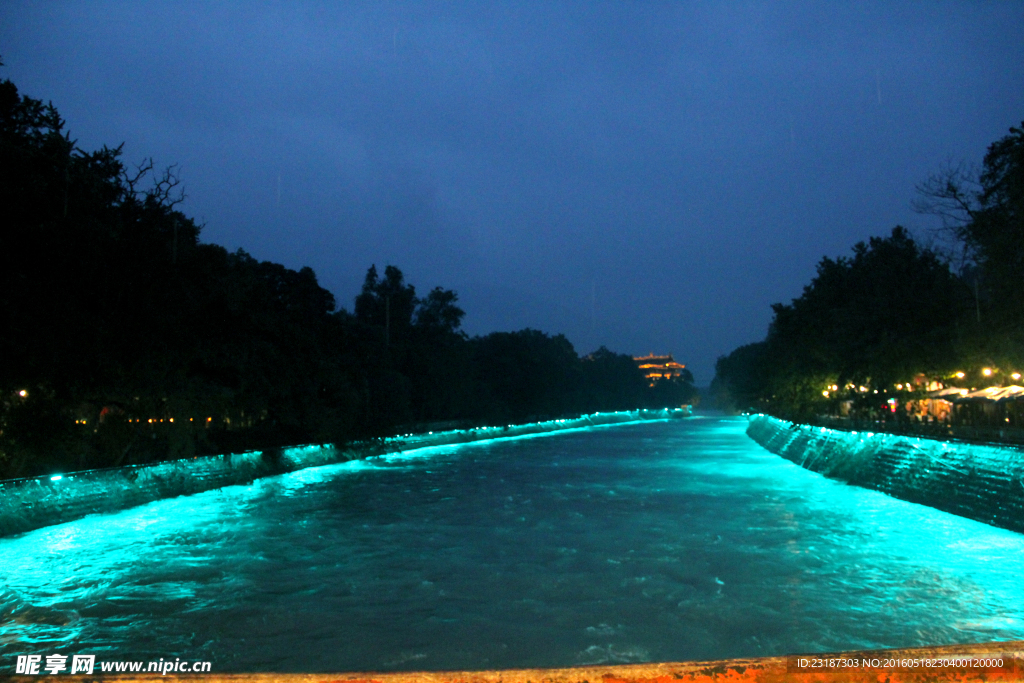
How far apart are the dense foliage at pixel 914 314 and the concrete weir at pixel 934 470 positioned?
4700mm

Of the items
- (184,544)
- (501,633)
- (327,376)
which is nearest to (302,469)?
(327,376)

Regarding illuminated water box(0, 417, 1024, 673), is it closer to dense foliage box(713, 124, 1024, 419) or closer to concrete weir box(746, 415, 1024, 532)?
concrete weir box(746, 415, 1024, 532)

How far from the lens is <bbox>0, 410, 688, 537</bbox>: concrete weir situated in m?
16.5

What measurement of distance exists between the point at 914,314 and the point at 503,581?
2838cm

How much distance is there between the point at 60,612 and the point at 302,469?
79.5ft

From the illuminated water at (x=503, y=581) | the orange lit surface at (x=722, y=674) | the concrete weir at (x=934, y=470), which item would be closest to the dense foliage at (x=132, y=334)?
the illuminated water at (x=503, y=581)

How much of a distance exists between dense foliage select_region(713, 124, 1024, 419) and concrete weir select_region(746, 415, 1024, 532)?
15.4 ft

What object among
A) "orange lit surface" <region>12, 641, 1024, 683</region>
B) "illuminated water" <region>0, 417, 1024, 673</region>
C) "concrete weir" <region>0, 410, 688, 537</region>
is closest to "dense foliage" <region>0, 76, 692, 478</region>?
"concrete weir" <region>0, 410, 688, 537</region>

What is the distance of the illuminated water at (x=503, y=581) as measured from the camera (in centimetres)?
791

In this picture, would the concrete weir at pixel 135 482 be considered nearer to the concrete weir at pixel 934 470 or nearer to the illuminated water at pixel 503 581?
the illuminated water at pixel 503 581

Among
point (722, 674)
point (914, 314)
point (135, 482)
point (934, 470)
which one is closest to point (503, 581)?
point (722, 674)

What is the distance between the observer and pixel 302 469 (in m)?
33.1

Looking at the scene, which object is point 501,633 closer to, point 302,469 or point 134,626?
point 134,626

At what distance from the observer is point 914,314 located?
32.3 metres
